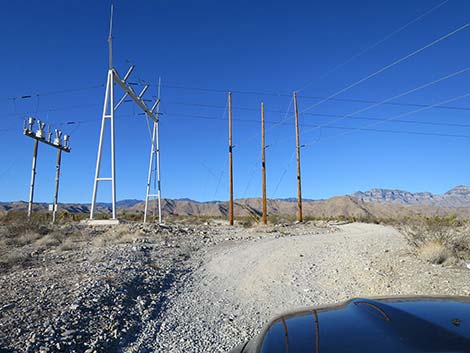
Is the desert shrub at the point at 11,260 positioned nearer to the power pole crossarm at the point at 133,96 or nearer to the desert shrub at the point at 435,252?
the desert shrub at the point at 435,252

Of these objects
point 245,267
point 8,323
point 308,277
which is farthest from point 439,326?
point 245,267

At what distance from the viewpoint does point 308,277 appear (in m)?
9.01

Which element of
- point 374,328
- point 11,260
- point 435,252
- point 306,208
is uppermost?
point 306,208

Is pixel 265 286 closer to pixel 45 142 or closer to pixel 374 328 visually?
pixel 374 328

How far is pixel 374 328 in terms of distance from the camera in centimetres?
210

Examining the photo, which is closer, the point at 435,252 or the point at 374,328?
the point at 374,328

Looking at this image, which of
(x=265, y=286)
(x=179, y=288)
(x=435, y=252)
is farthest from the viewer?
(x=435, y=252)

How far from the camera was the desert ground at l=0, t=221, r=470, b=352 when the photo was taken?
5215 millimetres

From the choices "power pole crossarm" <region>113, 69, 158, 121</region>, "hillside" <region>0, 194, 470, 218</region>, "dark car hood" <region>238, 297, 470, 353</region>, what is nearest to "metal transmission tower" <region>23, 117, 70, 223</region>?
"power pole crossarm" <region>113, 69, 158, 121</region>

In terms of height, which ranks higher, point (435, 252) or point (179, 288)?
point (435, 252)

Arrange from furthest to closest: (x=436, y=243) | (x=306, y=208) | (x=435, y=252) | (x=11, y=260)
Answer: (x=306, y=208) < (x=436, y=243) < (x=11, y=260) < (x=435, y=252)

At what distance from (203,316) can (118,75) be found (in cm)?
2047

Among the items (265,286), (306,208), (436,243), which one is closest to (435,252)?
(436,243)

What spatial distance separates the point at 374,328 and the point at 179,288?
6717mm
